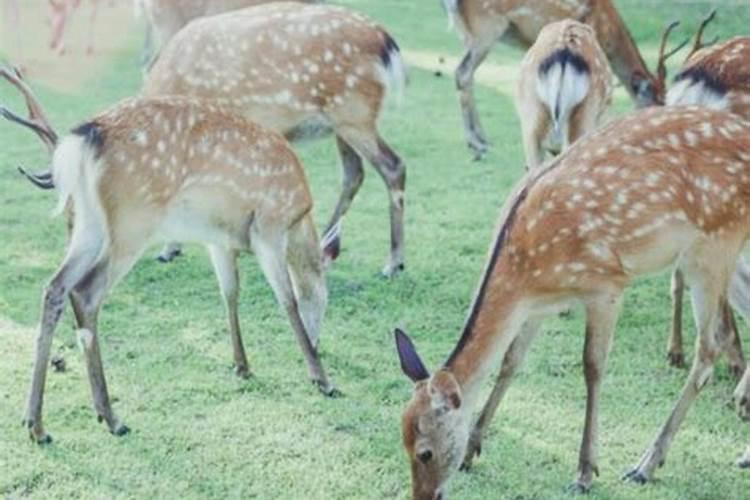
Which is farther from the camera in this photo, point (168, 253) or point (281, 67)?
point (168, 253)

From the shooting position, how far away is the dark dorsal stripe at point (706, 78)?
4.87m

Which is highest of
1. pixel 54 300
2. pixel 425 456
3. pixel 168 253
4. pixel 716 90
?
Result: pixel 716 90

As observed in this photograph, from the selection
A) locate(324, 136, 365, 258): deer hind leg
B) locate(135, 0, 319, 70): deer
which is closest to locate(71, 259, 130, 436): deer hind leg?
locate(324, 136, 365, 258): deer hind leg

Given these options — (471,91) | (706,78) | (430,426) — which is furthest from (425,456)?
(471,91)

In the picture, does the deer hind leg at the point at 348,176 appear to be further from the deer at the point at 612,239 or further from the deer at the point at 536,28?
the deer at the point at 612,239

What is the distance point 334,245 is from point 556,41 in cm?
147

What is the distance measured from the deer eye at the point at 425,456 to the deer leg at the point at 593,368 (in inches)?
25.7

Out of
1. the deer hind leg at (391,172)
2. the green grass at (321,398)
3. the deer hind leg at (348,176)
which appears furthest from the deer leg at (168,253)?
the deer hind leg at (391,172)

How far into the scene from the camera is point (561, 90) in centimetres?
562

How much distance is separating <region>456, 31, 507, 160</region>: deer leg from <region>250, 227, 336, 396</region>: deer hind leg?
326cm

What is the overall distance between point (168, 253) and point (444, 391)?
279 cm

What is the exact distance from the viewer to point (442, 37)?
37.1 ft

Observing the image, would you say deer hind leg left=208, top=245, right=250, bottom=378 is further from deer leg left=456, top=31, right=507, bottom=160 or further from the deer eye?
deer leg left=456, top=31, right=507, bottom=160

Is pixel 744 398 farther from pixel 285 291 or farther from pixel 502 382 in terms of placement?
pixel 285 291
